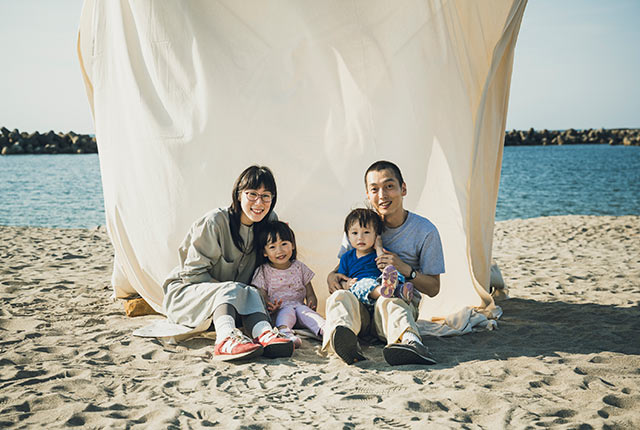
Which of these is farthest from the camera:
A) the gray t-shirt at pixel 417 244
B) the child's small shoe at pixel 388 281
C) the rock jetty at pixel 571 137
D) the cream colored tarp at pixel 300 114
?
the rock jetty at pixel 571 137

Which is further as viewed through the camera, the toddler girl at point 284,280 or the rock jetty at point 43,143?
the rock jetty at point 43,143

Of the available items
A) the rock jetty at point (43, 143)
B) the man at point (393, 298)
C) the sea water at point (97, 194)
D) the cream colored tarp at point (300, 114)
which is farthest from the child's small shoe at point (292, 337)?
the rock jetty at point (43, 143)

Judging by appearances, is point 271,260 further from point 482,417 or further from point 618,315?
point 618,315

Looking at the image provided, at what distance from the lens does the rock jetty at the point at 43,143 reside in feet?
115

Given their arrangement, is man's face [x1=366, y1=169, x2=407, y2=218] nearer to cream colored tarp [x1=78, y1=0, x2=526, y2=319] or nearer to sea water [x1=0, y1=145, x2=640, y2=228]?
cream colored tarp [x1=78, y1=0, x2=526, y2=319]

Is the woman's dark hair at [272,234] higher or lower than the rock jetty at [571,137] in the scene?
lower

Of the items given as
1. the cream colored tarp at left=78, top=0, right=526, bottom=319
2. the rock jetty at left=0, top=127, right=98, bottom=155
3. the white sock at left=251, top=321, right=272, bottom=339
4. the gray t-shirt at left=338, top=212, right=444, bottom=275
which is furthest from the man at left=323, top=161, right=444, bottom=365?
the rock jetty at left=0, top=127, right=98, bottom=155

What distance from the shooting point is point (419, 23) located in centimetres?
397

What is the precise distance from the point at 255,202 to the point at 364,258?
707mm

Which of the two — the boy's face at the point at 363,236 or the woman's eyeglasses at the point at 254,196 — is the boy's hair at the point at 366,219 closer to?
the boy's face at the point at 363,236

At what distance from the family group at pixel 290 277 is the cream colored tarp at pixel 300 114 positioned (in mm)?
605

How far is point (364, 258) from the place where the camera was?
3.22 meters

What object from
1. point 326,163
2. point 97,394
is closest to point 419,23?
point 326,163

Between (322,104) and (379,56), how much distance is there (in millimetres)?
547
